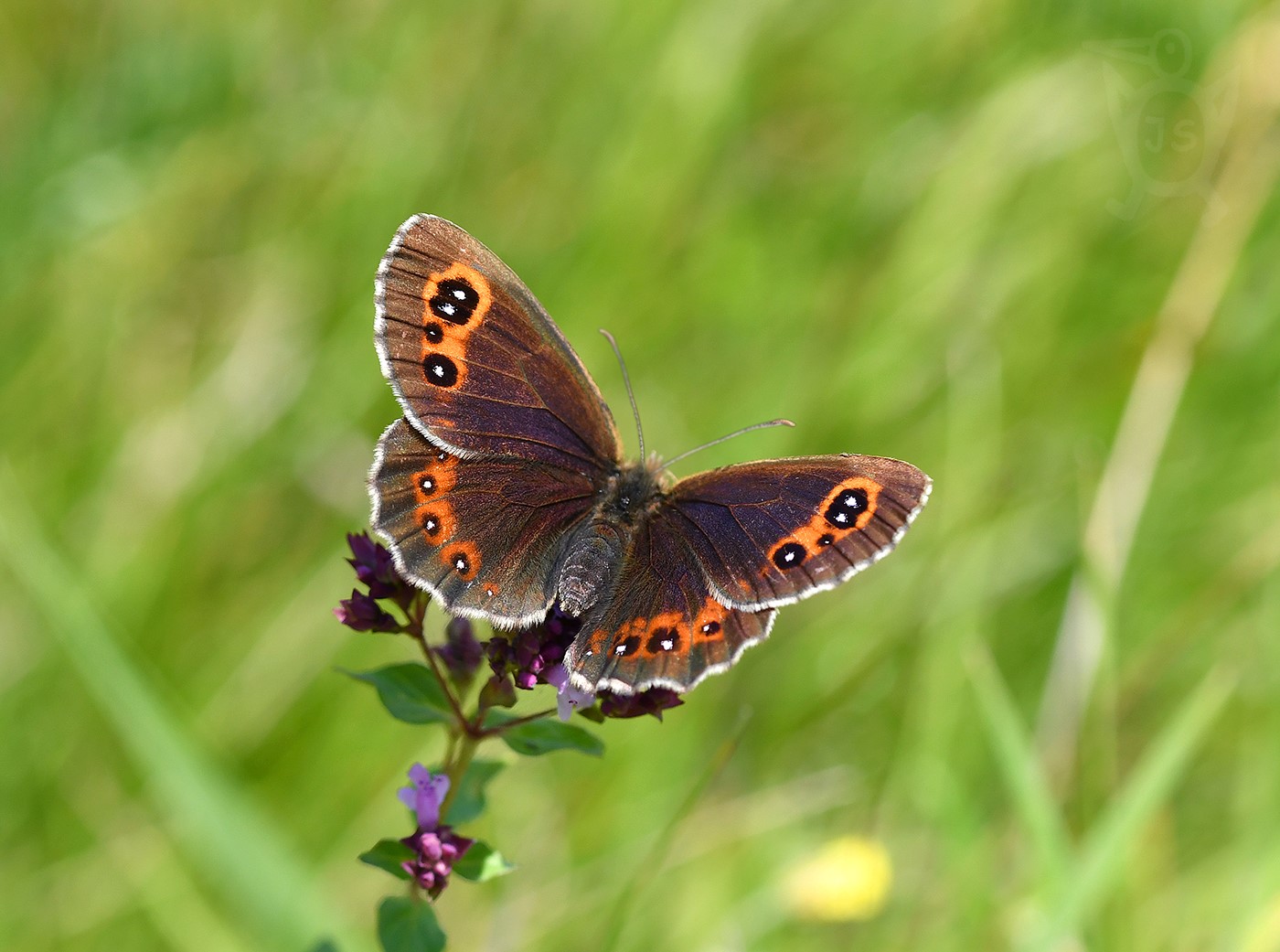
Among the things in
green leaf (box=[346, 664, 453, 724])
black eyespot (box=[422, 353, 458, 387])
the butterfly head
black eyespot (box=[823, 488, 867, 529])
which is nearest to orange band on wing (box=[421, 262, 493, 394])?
black eyespot (box=[422, 353, 458, 387])

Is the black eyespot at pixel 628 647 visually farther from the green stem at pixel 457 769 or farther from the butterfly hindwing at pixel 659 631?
the green stem at pixel 457 769

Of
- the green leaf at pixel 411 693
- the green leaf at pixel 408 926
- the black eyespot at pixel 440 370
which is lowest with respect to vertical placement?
the green leaf at pixel 408 926

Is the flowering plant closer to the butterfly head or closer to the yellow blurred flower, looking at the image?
the butterfly head

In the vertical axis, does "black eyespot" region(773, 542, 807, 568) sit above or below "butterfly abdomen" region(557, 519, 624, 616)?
below

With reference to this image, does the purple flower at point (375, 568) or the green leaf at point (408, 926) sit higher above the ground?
the purple flower at point (375, 568)

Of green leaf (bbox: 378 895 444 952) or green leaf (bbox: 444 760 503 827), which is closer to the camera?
green leaf (bbox: 378 895 444 952)

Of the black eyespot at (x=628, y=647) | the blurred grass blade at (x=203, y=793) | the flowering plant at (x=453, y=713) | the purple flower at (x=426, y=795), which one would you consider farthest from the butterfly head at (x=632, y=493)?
the blurred grass blade at (x=203, y=793)

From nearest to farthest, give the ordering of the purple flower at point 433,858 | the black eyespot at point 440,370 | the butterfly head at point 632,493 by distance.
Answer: the purple flower at point 433,858 → the black eyespot at point 440,370 → the butterfly head at point 632,493

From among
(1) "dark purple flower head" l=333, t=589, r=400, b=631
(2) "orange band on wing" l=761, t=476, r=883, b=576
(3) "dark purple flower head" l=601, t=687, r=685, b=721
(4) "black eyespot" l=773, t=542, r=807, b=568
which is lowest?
(3) "dark purple flower head" l=601, t=687, r=685, b=721
